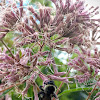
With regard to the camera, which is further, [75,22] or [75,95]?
[75,95]

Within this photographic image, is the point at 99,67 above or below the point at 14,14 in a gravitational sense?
below

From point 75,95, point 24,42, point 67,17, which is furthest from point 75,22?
point 75,95

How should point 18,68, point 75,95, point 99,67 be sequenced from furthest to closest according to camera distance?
1. point 75,95
2. point 99,67
3. point 18,68

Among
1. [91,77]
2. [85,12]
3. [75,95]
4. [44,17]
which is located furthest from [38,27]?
[75,95]

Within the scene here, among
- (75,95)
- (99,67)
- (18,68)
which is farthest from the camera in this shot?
(75,95)

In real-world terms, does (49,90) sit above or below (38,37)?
below

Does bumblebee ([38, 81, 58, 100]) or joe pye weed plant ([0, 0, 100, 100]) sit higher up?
joe pye weed plant ([0, 0, 100, 100])

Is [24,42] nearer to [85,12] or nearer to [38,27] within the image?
[38,27]

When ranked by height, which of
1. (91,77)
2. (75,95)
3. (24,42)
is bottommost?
(75,95)

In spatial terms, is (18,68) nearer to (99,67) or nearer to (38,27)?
(38,27)

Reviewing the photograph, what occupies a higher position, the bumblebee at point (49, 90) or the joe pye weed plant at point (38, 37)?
the joe pye weed plant at point (38, 37)
